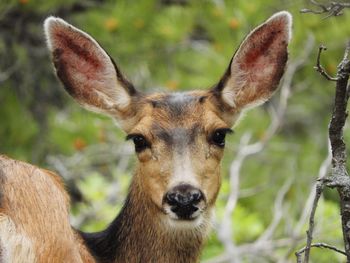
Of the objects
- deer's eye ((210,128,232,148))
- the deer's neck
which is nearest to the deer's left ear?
deer's eye ((210,128,232,148))

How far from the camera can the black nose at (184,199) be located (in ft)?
25.9

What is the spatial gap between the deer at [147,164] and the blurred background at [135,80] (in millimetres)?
3210

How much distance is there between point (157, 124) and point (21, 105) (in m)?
5.29

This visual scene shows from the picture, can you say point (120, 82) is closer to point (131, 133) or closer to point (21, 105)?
point (131, 133)

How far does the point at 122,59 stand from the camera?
1373 centimetres

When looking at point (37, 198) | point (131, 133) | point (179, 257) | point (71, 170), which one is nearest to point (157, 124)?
point (131, 133)

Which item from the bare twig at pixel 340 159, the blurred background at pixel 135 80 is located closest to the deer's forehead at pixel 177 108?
the bare twig at pixel 340 159

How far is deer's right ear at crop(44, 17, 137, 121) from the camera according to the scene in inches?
357

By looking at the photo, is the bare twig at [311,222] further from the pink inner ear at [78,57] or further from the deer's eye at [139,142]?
the pink inner ear at [78,57]

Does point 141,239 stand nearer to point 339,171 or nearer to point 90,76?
point 90,76

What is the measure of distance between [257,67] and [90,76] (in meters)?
1.40

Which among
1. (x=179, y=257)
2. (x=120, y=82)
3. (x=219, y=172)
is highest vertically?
(x=120, y=82)

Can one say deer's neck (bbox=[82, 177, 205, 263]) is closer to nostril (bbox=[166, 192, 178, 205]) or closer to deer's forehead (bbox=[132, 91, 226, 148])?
nostril (bbox=[166, 192, 178, 205])

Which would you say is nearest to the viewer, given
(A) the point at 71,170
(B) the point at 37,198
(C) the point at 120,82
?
(B) the point at 37,198
